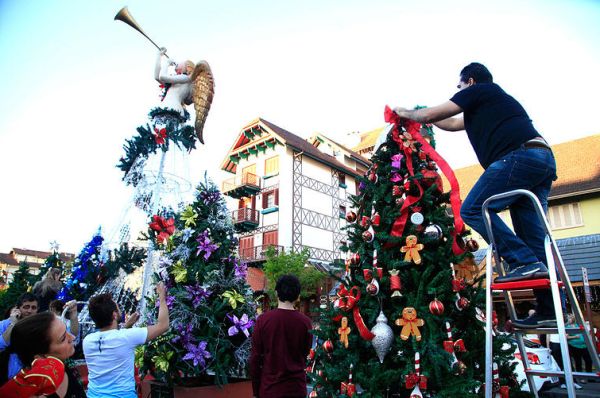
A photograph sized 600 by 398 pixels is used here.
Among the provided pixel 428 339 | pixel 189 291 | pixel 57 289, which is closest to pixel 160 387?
pixel 189 291

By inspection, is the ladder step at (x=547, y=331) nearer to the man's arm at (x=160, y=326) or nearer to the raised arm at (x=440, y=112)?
the raised arm at (x=440, y=112)

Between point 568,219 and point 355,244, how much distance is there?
18974 mm

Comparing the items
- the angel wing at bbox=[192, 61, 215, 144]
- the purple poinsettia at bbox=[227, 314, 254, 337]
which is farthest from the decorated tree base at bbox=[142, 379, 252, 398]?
the angel wing at bbox=[192, 61, 215, 144]

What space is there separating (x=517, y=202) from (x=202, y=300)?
3436mm

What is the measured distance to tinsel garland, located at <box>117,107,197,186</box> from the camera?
6.17 m

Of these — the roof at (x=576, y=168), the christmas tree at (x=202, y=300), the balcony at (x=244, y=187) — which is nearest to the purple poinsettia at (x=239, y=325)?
the christmas tree at (x=202, y=300)

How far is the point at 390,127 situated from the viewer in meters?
3.39

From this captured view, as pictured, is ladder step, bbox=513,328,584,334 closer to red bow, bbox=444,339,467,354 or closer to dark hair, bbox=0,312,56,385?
red bow, bbox=444,339,467,354

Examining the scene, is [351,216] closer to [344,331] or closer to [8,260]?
[344,331]

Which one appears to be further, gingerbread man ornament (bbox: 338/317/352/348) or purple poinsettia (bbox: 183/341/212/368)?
purple poinsettia (bbox: 183/341/212/368)

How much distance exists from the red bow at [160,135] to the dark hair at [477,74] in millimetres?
4865

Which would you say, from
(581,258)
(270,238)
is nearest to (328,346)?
(581,258)

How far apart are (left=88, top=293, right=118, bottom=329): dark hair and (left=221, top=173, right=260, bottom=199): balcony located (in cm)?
2488

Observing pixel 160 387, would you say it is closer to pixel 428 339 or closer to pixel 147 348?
pixel 147 348
